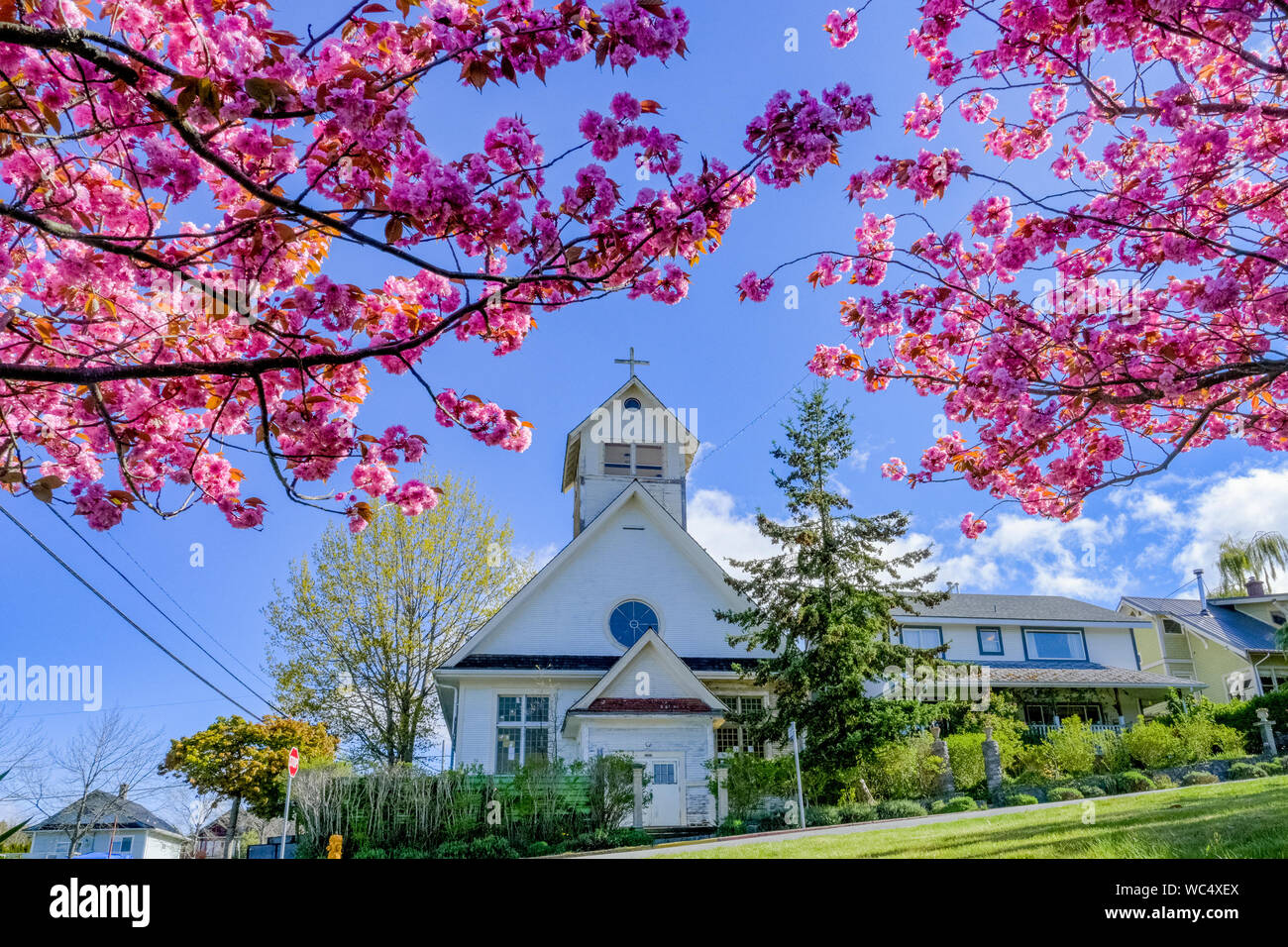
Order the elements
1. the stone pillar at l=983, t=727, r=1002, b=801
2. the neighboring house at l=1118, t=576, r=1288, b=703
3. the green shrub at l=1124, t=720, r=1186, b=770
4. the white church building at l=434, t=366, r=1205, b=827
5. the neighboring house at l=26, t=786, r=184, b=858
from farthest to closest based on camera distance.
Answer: the neighboring house at l=1118, t=576, r=1288, b=703 < the green shrub at l=1124, t=720, r=1186, b=770 < the neighboring house at l=26, t=786, r=184, b=858 < the stone pillar at l=983, t=727, r=1002, b=801 < the white church building at l=434, t=366, r=1205, b=827

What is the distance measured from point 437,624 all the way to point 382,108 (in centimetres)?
1978

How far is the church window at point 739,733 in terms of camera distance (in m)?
16.3

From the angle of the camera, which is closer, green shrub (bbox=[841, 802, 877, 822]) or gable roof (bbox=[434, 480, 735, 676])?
green shrub (bbox=[841, 802, 877, 822])

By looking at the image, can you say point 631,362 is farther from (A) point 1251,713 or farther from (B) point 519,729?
(A) point 1251,713

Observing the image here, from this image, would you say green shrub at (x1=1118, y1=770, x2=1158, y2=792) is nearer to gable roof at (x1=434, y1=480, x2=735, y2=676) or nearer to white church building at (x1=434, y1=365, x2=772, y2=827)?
white church building at (x1=434, y1=365, x2=772, y2=827)

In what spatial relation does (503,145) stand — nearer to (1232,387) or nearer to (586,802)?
(1232,387)

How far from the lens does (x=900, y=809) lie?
42.8ft

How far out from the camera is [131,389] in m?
5.25

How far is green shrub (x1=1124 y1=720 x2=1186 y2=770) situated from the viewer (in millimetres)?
17109

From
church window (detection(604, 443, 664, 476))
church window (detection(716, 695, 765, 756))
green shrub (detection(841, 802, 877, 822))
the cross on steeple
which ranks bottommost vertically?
green shrub (detection(841, 802, 877, 822))

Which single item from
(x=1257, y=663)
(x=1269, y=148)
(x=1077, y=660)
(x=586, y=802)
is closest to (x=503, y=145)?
(x=1269, y=148)

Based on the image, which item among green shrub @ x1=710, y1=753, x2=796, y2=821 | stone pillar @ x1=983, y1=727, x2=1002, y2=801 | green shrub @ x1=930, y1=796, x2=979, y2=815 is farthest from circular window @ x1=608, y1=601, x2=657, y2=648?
stone pillar @ x1=983, y1=727, x2=1002, y2=801

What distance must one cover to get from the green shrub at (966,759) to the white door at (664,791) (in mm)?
6128

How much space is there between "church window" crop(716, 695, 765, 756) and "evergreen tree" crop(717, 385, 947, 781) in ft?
0.95
